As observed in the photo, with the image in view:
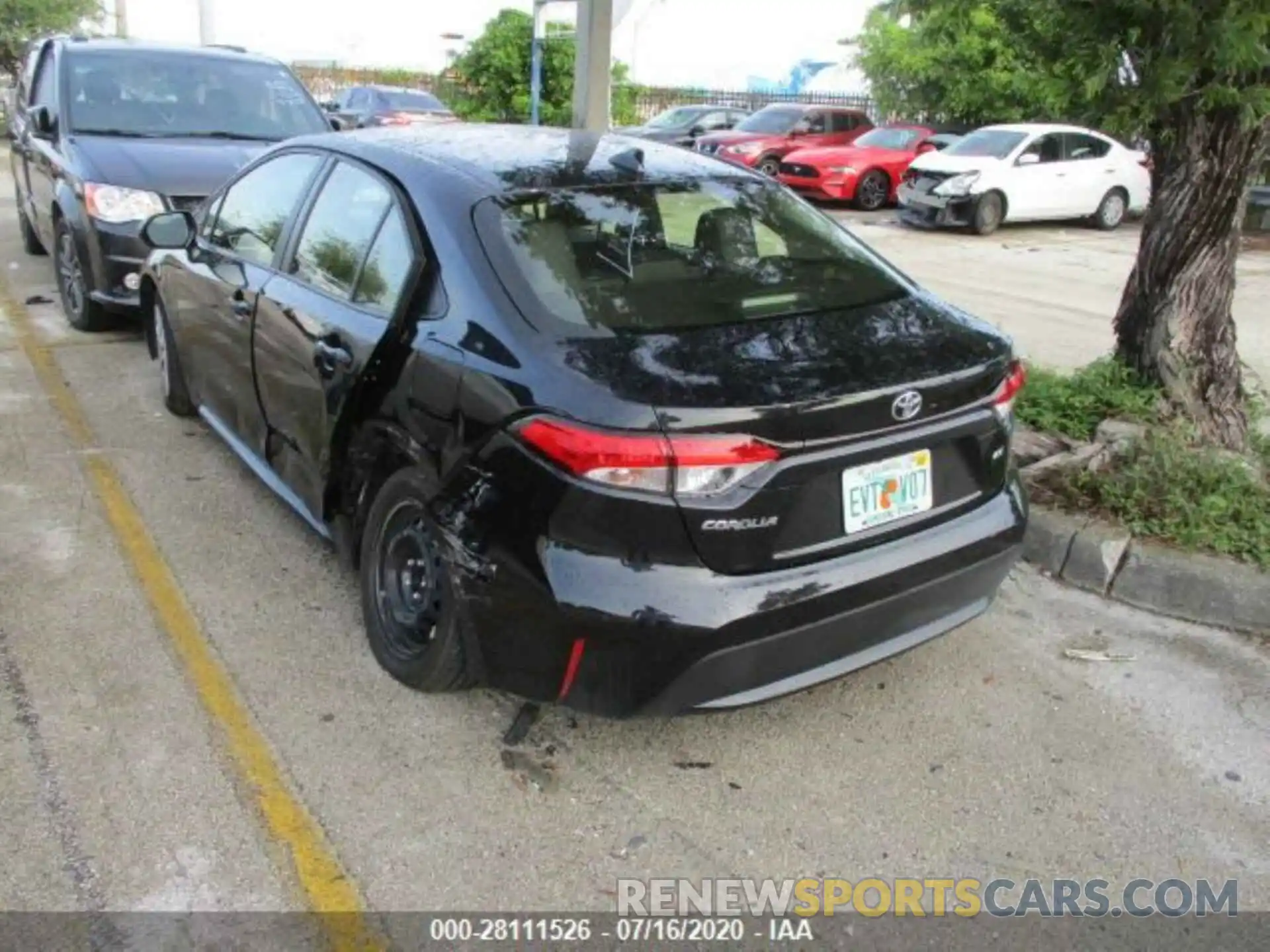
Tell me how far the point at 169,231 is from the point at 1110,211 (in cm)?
1558

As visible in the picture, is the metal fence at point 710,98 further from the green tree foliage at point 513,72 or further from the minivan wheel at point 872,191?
the minivan wheel at point 872,191

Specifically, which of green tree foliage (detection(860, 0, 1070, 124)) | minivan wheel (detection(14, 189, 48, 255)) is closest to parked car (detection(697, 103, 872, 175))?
green tree foliage (detection(860, 0, 1070, 124))

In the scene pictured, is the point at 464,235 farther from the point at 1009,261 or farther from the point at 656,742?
the point at 1009,261

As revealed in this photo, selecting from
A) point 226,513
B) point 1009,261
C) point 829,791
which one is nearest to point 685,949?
point 829,791

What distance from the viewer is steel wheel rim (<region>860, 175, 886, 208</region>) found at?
1803 cm

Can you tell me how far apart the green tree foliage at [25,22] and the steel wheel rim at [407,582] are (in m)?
24.4

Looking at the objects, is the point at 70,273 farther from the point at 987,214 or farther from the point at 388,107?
the point at 388,107

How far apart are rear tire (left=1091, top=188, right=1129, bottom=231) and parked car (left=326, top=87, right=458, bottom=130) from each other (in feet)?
35.6

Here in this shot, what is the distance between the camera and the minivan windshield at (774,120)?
21.1 m

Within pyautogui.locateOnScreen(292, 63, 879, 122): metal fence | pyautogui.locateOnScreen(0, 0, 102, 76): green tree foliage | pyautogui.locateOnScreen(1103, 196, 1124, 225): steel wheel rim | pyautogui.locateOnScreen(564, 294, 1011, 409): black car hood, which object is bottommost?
pyautogui.locateOnScreen(1103, 196, 1124, 225): steel wheel rim

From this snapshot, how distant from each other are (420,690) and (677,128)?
20.6m

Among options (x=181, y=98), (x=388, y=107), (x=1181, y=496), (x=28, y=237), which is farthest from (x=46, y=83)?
(x=388, y=107)

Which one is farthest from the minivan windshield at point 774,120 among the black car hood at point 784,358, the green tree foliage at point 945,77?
the black car hood at point 784,358

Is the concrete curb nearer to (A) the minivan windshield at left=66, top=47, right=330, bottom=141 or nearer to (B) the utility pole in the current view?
(A) the minivan windshield at left=66, top=47, right=330, bottom=141
